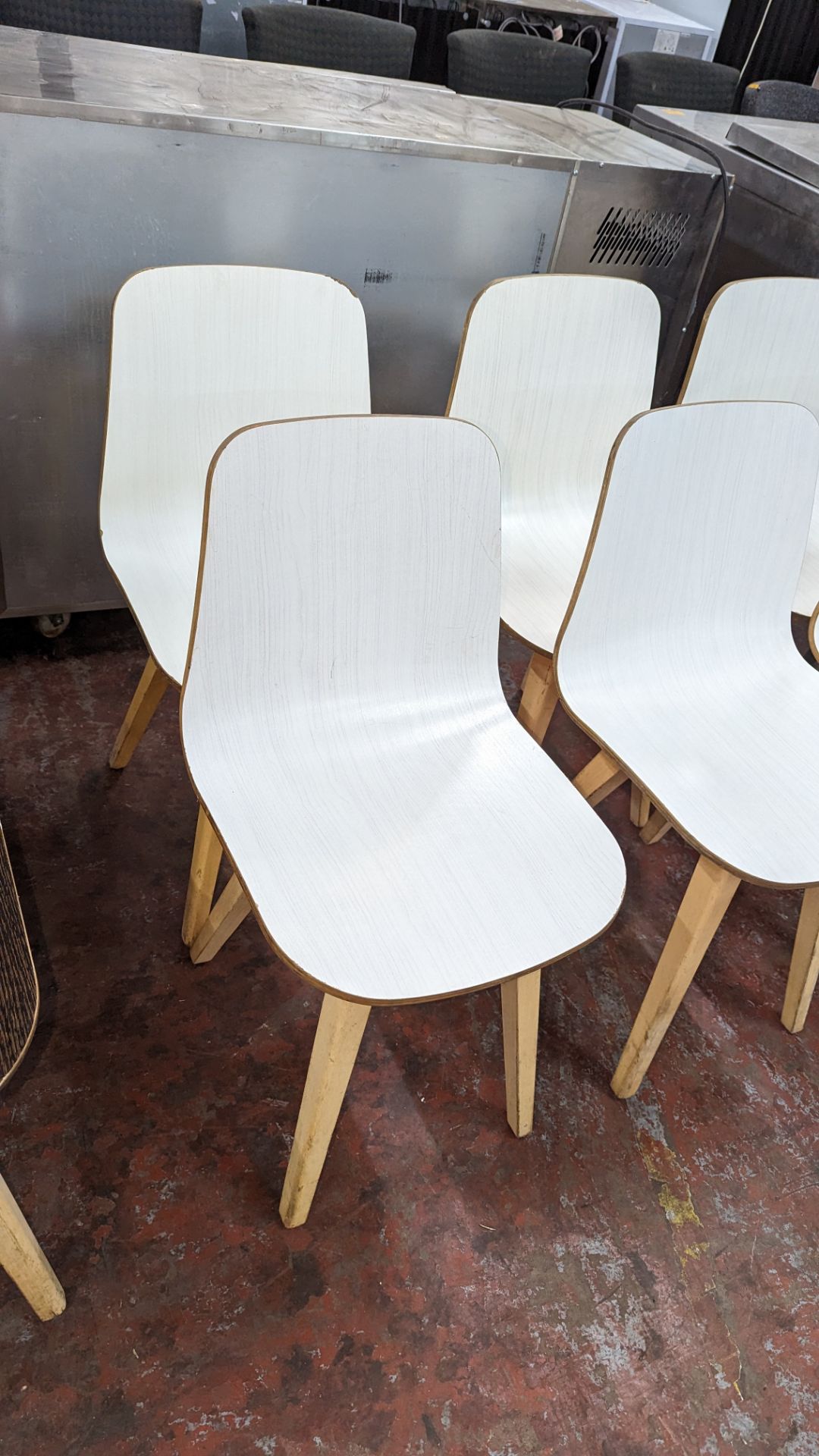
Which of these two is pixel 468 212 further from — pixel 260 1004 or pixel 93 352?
pixel 260 1004

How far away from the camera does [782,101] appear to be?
3.62m

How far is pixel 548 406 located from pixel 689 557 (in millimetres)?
480

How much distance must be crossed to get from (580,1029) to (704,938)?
0.34 meters

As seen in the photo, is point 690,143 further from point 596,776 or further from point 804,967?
point 804,967

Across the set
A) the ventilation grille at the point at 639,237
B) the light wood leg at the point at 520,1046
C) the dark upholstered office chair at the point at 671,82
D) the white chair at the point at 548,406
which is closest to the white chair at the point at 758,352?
the white chair at the point at 548,406

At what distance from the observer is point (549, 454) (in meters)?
1.83

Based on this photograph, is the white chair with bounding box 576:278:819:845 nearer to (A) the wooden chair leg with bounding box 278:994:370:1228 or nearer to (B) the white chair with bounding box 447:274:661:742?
(B) the white chair with bounding box 447:274:661:742

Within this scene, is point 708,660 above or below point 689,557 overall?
below

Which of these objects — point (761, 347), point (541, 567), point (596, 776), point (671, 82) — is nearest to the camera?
point (596, 776)

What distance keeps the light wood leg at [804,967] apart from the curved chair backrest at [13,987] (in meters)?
1.15

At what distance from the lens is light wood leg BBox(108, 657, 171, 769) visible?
1620mm

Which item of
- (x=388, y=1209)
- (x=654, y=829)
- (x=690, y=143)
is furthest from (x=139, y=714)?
(x=690, y=143)

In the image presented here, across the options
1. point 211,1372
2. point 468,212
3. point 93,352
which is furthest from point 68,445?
point 211,1372

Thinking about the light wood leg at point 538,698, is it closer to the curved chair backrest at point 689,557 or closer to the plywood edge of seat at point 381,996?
the curved chair backrest at point 689,557
